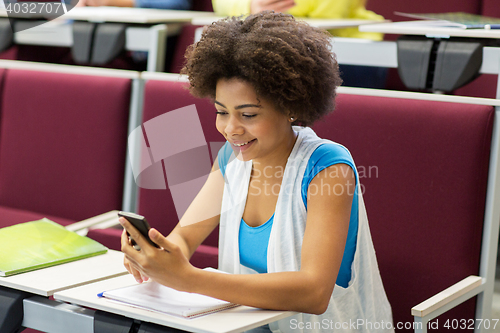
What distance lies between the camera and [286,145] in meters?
1.27

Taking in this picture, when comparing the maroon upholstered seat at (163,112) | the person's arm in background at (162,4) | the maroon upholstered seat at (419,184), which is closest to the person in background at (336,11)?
the maroon upholstered seat at (419,184)

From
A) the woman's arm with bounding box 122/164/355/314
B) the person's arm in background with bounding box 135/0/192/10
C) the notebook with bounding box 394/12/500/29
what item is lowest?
the woman's arm with bounding box 122/164/355/314

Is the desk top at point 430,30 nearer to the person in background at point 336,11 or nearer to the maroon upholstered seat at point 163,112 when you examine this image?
the person in background at point 336,11

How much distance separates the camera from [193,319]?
2.97 feet

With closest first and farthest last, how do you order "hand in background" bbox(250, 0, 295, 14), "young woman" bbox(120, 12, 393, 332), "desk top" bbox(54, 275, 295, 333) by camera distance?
Answer: "desk top" bbox(54, 275, 295, 333)
"young woman" bbox(120, 12, 393, 332)
"hand in background" bbox(250, 0, 295, 14)

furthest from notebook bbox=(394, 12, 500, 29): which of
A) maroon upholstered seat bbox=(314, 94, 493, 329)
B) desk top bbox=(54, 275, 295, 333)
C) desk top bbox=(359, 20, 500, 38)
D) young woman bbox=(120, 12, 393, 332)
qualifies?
desk top bbox=(54, 275, 295, 333)

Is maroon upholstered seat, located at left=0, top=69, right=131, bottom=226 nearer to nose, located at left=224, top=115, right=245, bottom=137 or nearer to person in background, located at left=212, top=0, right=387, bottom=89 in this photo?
person in background, located at left=212, top=0, right=387, bottom=89

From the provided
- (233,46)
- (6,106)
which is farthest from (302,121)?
(6,106)

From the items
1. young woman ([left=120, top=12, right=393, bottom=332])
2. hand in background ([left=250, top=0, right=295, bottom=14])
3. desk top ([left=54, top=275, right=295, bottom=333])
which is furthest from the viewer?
hand in background ([left=250, top=0, right=295, bottom=14])

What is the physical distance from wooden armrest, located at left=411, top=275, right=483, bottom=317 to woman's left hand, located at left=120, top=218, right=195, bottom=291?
1.82 ft

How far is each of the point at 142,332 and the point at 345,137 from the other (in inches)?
34.5

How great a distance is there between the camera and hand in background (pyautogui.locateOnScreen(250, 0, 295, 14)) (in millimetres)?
1965

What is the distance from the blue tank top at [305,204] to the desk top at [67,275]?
0.28m

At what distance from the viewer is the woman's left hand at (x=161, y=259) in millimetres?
921
